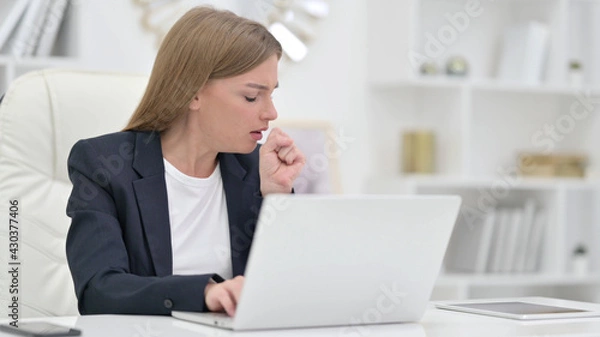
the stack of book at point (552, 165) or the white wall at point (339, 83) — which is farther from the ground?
the white wall at point (339, 83)

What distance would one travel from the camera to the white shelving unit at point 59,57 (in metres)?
2.92

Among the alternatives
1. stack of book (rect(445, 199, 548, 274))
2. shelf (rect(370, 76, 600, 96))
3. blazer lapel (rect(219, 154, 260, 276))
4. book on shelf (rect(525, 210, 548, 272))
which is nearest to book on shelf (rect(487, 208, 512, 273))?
stack of book (rect(445, 199, 548, 274))

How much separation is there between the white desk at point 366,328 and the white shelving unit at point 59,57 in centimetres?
173

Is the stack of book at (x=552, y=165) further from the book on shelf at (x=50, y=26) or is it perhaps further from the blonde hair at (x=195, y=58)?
the blonde hair at (x=195, y=58)

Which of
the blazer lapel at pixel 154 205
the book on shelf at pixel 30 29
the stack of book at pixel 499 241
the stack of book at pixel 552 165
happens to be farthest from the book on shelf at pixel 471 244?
the blazer lapel at pixel 154 205

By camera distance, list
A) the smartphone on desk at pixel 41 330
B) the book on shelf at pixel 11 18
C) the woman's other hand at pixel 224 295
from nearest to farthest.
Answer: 1. the smartphone on desk at pixel 41 330
2. the woman's other hand at pixel 224 295
3. the book on shelf at pixel 11 18

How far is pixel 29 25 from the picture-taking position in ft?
9.61

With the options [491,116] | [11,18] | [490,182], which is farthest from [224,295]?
[491,116]

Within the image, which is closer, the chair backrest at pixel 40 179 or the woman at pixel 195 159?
the woman at pixel 195 159

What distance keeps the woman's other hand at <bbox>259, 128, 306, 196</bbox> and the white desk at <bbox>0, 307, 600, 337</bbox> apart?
1.68 ft

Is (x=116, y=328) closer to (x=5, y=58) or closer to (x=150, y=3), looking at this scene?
(x=5, y=58)

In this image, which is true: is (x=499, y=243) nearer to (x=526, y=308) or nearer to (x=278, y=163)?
(x=278, y=163)

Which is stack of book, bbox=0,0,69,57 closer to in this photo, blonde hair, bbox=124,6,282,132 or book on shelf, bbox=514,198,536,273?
blonde hair, bbox=124,6,282,132

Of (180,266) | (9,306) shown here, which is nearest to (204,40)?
(180,266)
